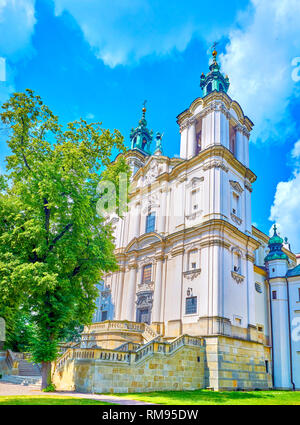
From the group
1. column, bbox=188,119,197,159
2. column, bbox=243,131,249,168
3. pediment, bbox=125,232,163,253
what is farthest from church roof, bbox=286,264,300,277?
column, bbox=188,119,197,159

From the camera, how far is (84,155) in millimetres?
19844

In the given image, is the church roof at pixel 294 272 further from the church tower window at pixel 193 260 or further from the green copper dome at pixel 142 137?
the green copper dome at pixel 142 137

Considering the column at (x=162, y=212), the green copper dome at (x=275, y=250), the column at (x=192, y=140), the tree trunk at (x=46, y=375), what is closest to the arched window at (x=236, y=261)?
the column at (x=162, y=212)

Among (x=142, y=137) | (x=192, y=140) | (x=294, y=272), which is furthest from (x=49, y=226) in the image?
(x=142, y=137)

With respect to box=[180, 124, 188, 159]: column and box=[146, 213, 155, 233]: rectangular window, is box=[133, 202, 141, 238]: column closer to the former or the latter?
box=[146, 213, 155, 233]: rectangular window

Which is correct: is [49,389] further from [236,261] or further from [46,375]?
[236,261]

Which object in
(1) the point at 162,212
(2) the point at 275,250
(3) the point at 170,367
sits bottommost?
(3) the point at 170,367

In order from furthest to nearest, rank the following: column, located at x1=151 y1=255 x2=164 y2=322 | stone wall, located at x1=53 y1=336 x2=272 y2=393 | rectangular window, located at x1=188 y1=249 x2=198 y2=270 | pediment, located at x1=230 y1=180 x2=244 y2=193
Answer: pediment, located at x1=230 y1=180 x2=244 y2=193, column, located at x1=151 y1=255 x2=164 y2=322, rectangular window, located at x1=188 y1=249 x2=198 y2=270, stone wall, located at x1=53 y1=336 x2=272 y2=393

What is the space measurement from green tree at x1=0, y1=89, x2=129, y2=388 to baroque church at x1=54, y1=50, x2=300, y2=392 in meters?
2.52

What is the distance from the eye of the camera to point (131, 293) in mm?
30172

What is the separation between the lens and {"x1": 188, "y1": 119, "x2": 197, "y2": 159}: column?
31.6 metres

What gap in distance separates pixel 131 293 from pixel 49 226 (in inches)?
578

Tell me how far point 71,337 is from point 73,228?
18261mm

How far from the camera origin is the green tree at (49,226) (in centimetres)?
1544
